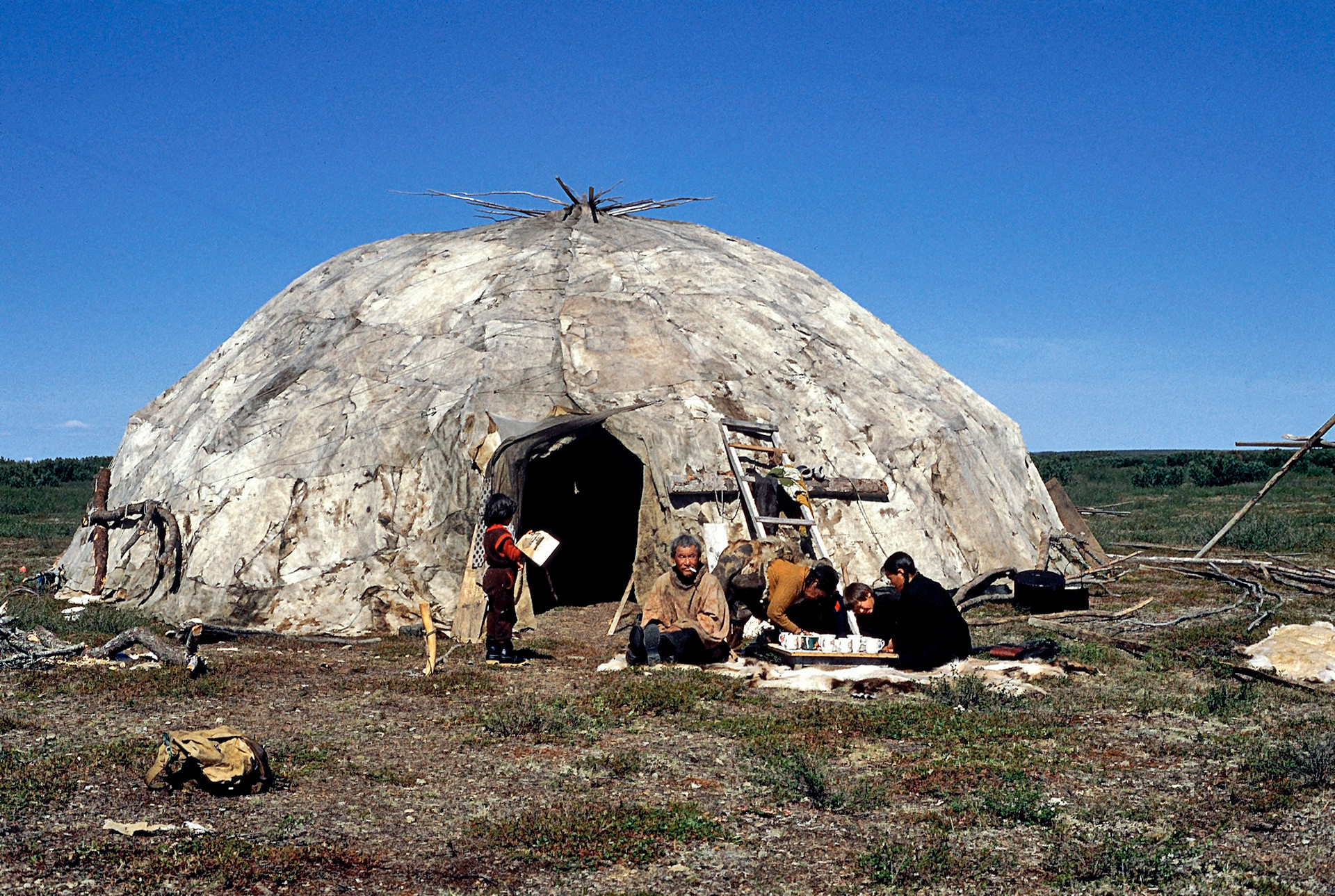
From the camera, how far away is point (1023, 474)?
1792 cm

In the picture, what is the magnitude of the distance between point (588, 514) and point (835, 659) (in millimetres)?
8835

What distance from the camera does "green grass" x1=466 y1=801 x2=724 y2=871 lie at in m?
5.76

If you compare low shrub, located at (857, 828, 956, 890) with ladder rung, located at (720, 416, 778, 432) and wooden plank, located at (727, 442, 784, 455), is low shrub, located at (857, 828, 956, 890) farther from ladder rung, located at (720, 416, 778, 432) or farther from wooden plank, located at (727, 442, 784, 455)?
ladder rung, located at (720, 416, 778, 432)

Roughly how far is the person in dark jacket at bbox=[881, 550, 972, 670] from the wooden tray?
0.18 m

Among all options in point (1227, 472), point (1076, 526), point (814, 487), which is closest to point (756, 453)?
point (814, 487)

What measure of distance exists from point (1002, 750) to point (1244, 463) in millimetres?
43662

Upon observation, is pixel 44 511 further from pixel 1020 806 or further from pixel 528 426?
pixel 1020 806

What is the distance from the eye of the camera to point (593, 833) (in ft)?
19.8

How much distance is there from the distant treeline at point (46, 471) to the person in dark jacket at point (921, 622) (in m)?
38.5

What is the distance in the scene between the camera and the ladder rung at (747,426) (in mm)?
14203

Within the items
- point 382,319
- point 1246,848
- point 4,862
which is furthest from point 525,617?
point 1246,848

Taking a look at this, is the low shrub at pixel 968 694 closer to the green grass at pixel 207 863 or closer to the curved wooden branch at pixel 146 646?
the green grass at pixel 207 863

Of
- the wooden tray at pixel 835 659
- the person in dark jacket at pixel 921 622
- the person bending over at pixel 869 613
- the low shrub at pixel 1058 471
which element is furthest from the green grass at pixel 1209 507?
the wooden tray at pixel 835 659

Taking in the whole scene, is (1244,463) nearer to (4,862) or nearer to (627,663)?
(627,663)
